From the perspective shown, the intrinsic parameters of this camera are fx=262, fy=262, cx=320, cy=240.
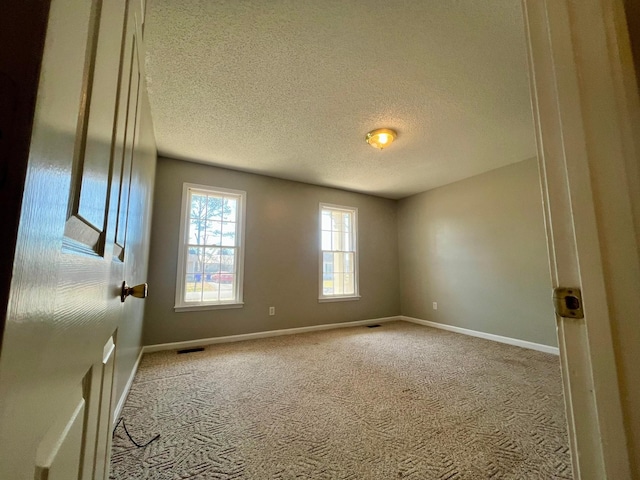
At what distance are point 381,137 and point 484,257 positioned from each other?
248 centimetres

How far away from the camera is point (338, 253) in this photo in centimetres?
473

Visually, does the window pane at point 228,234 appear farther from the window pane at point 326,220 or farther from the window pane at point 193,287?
the window pane at point 326,220

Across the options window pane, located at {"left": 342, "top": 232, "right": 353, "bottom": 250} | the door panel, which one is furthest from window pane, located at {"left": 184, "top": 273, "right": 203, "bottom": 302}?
the door panel

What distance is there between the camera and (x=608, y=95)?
0.54 meters

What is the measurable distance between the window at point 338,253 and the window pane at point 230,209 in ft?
4.77

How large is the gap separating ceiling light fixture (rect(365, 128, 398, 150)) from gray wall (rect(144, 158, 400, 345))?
1.78m

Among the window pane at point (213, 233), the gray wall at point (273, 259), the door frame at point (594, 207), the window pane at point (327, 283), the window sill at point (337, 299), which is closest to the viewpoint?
the door frame at point (594, 207)

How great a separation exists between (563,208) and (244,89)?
226 centimetres

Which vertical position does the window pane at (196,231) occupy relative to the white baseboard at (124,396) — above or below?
above

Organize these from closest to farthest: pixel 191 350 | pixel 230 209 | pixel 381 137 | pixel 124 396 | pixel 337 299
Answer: pixel 124 396 → pixel 381 137 → pixel 191 350 → pixel 230 209 → pixel 337 299

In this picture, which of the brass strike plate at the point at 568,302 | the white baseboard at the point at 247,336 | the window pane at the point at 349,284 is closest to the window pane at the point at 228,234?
the white baseboard at the point at 247,336

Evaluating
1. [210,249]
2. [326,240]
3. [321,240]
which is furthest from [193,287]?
[326,240]

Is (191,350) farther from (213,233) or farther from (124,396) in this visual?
(213,233)

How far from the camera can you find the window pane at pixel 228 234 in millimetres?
3721
